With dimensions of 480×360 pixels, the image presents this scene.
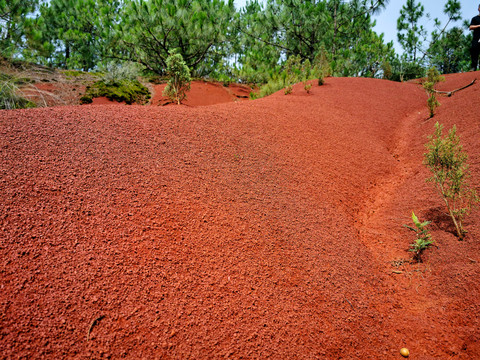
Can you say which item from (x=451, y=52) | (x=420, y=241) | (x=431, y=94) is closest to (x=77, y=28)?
(x=431, y=94)

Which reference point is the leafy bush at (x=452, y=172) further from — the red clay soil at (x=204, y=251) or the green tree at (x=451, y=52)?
the green tree at (x=451, y=52)

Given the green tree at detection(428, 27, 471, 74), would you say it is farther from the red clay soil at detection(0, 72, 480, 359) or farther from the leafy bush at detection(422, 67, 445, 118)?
the red clay soil at detection(0, 72, 480, 359)

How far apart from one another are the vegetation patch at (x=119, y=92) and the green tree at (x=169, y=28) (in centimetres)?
144

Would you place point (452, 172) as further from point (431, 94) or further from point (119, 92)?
point (119, 92)

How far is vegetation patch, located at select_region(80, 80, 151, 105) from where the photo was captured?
20.3 feet

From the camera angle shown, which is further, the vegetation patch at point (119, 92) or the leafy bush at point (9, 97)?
the vegetation patch at point (119, 92)

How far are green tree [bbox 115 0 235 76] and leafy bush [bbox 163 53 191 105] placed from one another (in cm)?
267

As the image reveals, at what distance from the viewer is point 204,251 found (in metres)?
1.72

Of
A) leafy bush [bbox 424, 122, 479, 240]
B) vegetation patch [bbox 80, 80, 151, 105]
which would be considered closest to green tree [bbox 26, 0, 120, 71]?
vegetation patch [bbox 80, 80, 151, 105]

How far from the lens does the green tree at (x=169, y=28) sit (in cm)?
740

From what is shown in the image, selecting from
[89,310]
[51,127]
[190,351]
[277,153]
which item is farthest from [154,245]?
[277,153]

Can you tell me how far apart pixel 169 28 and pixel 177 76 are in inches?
148

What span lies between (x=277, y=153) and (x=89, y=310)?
7.44ft

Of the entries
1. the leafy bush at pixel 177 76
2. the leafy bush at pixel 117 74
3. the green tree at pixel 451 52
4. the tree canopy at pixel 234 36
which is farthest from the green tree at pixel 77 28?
the green tree at pixel 451 52
